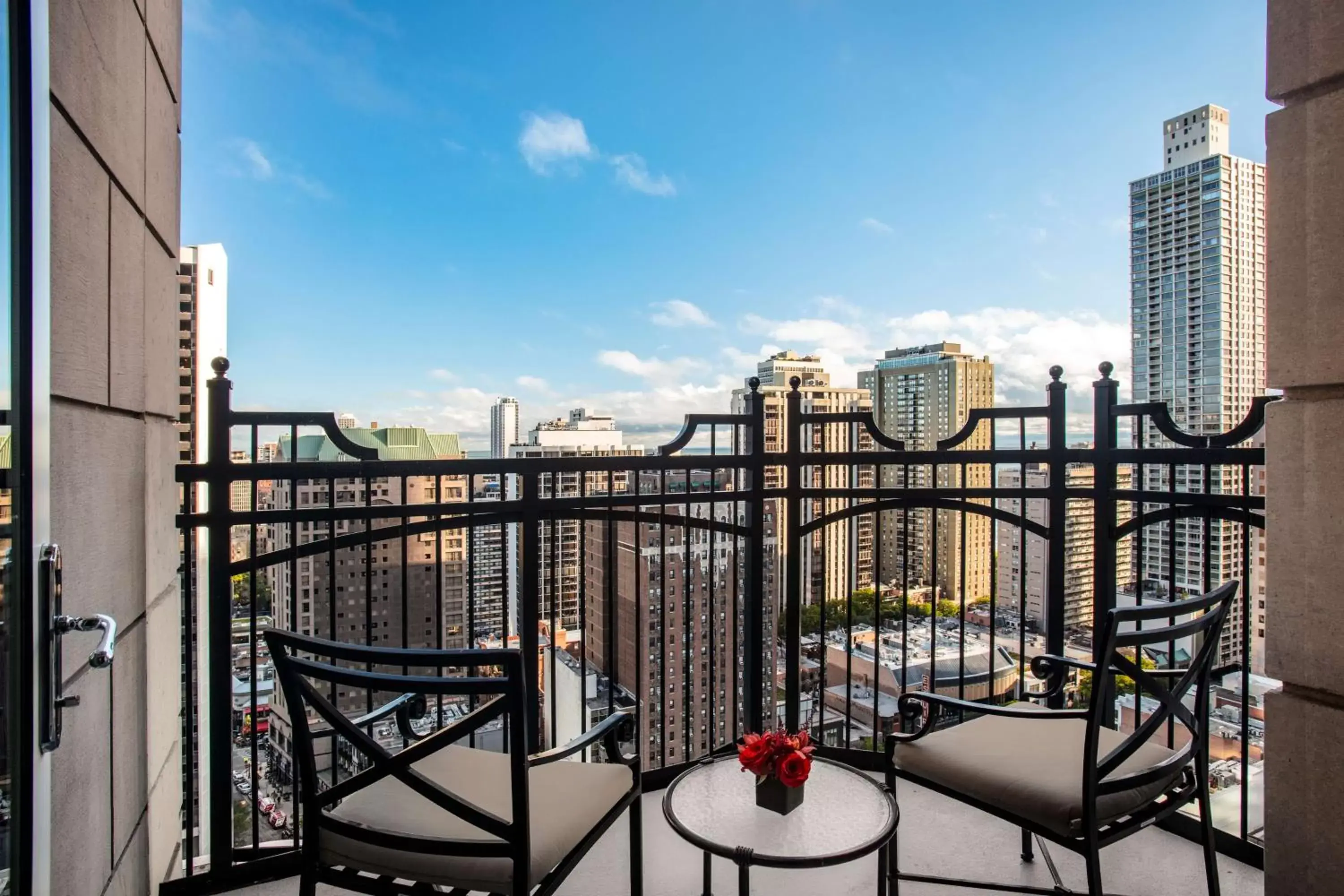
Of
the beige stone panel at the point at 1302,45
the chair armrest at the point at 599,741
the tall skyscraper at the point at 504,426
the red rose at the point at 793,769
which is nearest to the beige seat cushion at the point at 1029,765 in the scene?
the red rose at the point at 793,769

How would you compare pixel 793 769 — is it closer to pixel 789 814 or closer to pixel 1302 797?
pixel 789 814

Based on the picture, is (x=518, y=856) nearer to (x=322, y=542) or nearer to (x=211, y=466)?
(x=322, y=542)

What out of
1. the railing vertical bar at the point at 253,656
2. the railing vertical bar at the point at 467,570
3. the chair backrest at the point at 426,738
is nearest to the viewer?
the chair backrest at the point at 426,738

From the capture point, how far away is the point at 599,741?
5.75ft

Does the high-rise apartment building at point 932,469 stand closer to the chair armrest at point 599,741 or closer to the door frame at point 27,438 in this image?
the chair armrest at point 599,741

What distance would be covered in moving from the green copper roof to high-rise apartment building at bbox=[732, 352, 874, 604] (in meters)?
1.12

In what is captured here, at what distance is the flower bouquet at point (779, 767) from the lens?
65.8 inches

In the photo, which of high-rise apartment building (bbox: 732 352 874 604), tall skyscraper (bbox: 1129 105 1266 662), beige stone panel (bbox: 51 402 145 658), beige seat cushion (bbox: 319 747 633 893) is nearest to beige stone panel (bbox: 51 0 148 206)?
beige stone panel (bbox: 51 402 145 658)

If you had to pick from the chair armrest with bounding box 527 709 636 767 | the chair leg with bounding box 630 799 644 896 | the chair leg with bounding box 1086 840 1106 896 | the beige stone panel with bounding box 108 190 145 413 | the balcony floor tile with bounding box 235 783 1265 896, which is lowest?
the balcony floor tile with bounding box 235 783 1265 896

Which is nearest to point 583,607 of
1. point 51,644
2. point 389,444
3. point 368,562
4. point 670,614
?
point 368,562

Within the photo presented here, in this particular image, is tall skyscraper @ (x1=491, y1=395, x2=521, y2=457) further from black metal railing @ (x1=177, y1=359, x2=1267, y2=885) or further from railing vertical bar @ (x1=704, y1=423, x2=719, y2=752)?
railing vertical bar @ (x1=704, y1=423, x2=719, y2=752)

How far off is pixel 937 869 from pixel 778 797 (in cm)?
89

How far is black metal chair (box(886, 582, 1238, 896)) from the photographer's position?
156 cm

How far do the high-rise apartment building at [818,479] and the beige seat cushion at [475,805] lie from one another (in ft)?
4.49
